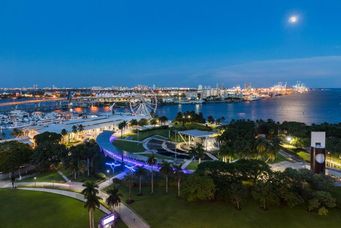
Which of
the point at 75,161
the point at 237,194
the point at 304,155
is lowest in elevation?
the point at 304,155

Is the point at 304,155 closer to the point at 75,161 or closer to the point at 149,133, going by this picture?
the point at 149,133

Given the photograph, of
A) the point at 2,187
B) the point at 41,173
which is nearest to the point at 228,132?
the point at 41,173

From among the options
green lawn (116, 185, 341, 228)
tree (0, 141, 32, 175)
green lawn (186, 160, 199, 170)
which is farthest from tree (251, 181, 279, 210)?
tree (0, 141, 32, 175)

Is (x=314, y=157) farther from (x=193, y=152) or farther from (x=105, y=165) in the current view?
(x=105, y=165)

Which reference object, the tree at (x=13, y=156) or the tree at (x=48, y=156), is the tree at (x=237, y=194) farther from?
the tree at (x=13, y=156)

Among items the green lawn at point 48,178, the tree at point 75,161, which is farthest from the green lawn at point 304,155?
the green lawn at point 48,178

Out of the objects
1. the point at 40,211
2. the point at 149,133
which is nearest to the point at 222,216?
the point at 40,211
